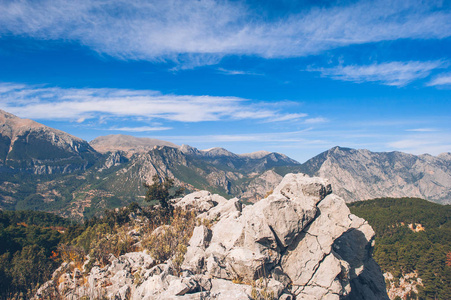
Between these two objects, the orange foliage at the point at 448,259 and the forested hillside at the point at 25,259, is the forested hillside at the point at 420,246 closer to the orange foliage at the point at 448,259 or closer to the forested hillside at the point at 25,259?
the orange foliage at the point at 448,259

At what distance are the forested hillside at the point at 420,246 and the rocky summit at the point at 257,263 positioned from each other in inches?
4729

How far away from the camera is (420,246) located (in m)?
128

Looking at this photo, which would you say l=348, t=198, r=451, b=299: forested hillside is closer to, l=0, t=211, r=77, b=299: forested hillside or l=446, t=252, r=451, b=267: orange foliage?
l=446, t=252, r=451, b=267: orange foliage

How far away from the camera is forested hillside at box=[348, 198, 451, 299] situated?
102625 mm

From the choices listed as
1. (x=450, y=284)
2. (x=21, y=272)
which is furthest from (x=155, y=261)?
(x=450, y=284)

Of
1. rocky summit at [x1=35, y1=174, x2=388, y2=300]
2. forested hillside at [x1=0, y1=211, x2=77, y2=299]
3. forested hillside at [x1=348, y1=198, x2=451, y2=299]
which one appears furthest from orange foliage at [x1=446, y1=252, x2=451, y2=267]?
forested hillside at [x1=0, y1=211, x2=77, y2=299]

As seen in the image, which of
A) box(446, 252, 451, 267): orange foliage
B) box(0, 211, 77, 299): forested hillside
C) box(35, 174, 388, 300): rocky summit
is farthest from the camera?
box(446, 252, 451, 267): orange foliage

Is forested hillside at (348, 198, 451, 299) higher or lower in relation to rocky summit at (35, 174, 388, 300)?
lower

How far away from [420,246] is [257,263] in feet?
529

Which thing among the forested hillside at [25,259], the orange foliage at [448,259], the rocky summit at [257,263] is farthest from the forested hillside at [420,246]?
the forested hillside at [25,259]

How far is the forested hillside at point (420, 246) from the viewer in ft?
337

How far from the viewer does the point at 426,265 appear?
109938 millimetres

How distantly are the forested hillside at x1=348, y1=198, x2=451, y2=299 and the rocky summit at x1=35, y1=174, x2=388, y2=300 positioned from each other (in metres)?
120

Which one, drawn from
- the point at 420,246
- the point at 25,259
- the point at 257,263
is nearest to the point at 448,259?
the point at 420,246
